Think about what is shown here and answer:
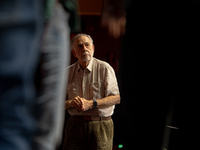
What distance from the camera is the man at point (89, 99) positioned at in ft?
3.73

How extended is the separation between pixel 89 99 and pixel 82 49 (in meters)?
0.27

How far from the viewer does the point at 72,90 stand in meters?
1.14

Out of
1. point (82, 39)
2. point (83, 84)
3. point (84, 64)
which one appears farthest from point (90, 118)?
point (82, 39)

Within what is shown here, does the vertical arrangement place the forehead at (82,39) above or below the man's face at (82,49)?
→ above

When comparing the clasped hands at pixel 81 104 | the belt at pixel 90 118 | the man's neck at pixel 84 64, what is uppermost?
the man's neck at pixel 84 64

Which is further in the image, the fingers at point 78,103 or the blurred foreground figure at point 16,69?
the fingers at point 78,103

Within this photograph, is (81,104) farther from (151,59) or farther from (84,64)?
(151,59)

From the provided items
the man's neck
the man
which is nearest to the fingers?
the man

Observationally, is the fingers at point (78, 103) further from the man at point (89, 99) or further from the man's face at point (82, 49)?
the man's face at point (82, 49)

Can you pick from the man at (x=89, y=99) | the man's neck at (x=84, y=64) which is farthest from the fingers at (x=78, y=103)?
the man's neck at (x=84, y=64)

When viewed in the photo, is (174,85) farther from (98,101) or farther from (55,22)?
(55,22)

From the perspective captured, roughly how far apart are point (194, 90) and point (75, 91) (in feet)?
2.09

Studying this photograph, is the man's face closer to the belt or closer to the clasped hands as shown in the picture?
the clasped hands

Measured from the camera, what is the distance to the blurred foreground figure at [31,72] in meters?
0.72
